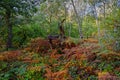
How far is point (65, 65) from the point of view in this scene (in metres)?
8.45

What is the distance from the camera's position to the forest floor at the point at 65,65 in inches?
296

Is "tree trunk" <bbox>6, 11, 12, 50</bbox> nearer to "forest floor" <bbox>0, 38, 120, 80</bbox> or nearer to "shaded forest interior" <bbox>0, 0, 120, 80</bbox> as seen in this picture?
"shaded forest interior" <bbox>0, 0, 120, 80</bbox>

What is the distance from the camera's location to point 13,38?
13.5m

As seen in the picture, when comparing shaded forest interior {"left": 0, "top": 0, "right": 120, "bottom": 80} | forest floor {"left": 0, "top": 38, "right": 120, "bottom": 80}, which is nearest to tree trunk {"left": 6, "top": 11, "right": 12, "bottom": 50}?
shaded forest interior {"left": 0, "top": 0, "right": 120, "bottom": 80}

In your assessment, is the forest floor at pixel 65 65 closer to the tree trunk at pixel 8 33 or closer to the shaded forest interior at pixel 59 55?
the shaded forest interior at pixel 59 55

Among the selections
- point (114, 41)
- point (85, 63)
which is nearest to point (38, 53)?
point (85, 63)

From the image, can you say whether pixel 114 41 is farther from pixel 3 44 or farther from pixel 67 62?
pixel 3 44

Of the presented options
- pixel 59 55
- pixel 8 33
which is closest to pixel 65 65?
pixel 59 55

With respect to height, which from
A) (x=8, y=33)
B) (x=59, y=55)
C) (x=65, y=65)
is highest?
(x=8, y=33)

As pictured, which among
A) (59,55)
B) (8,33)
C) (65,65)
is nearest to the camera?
(65,65)

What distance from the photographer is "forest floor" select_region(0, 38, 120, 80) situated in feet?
24.6

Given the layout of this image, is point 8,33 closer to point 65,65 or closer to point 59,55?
point 59,55

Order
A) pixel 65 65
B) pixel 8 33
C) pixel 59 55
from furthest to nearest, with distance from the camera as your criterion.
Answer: pixel 8 33, pixel 59 55, pixel 65 65

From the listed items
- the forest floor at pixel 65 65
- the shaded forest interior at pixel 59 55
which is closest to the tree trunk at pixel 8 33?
the shaded forest interior at pixel 59 55
